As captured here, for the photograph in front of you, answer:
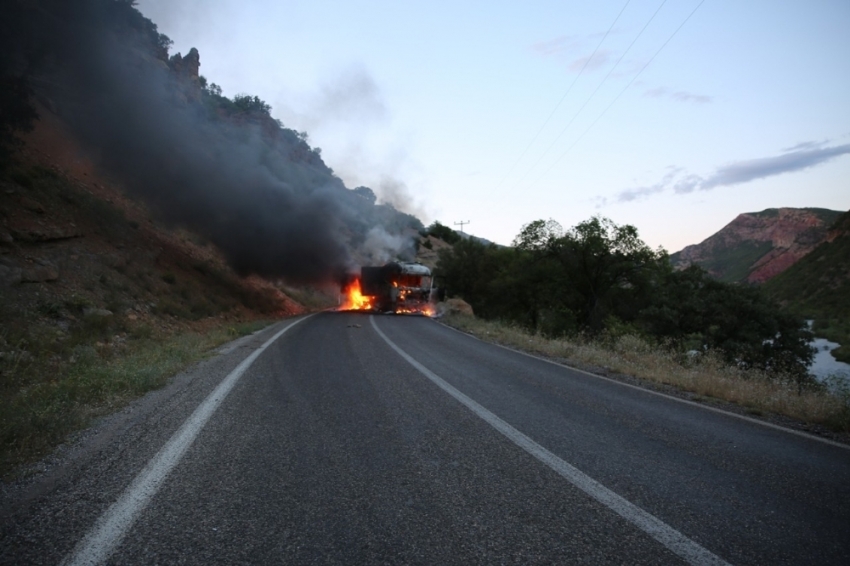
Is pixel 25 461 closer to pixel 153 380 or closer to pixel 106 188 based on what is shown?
pixel 153 380

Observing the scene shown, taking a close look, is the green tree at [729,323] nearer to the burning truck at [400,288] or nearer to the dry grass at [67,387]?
the burning truck at [400,288]

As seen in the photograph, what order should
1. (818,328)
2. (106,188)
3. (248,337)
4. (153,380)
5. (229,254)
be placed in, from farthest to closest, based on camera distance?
(818,328), (229,254), (106,188), (248,337), (153,380)

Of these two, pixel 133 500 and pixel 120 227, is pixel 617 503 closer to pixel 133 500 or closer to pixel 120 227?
pixel 133 500

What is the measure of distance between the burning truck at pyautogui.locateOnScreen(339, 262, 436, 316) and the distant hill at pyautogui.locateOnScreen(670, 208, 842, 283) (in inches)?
2735

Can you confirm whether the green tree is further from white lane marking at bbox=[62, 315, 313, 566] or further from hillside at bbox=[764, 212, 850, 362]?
white lane marking at bbox=[62, 315, 313, 566]

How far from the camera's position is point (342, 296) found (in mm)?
35125

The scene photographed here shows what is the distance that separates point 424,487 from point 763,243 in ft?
473

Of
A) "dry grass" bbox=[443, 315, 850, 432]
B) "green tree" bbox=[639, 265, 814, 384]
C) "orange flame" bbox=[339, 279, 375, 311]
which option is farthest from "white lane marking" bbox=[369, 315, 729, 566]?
"orange flame" bbox=[339, 279, 375, 311]

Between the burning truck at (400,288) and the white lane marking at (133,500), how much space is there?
22.8m

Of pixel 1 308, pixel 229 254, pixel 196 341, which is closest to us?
pixel 1 308

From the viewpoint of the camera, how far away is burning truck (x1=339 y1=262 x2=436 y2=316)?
2805 cm

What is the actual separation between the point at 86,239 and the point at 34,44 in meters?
9.60

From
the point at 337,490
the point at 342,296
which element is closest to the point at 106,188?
the point at 342,296

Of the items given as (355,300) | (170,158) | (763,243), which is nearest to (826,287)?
(355,300)
